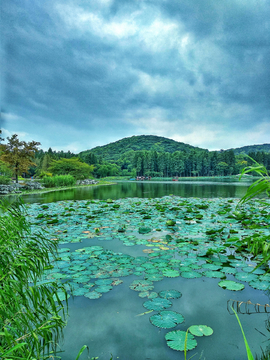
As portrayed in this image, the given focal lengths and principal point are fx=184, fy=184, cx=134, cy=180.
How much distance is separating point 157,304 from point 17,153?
56.5 feet

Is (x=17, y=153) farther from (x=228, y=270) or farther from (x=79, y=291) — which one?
(x=228, y=270)

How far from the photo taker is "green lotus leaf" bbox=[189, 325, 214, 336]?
5.06 ft

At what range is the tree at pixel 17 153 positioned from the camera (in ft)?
49.9

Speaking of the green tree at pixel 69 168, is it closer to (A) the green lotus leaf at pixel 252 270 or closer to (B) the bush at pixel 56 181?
(B) the bush at pixel 56 181

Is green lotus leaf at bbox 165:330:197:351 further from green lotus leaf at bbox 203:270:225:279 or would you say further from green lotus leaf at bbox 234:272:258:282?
green lotus leaf at bbox 234:272:258:282

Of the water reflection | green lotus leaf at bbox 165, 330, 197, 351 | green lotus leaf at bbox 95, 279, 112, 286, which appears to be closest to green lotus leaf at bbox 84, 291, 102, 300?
green lotus leaf at bbox 95, 279, 112, 286

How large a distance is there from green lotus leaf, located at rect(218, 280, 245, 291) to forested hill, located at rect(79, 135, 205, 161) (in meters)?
110

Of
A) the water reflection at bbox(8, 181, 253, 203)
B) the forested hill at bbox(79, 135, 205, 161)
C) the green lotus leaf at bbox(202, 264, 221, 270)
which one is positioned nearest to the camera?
the green lotus leaf at bbox(202, 264, 221, 270)

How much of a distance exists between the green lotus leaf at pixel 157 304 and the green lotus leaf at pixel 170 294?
0.24ft

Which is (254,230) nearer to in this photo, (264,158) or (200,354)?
(200,354)

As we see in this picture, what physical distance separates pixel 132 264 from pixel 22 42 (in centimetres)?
2386

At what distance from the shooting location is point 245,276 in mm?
2389

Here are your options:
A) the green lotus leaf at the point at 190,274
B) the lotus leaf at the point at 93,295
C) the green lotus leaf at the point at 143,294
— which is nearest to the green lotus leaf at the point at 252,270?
the green lotus leaf at the point at 190,274

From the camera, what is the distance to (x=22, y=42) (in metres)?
18.0
